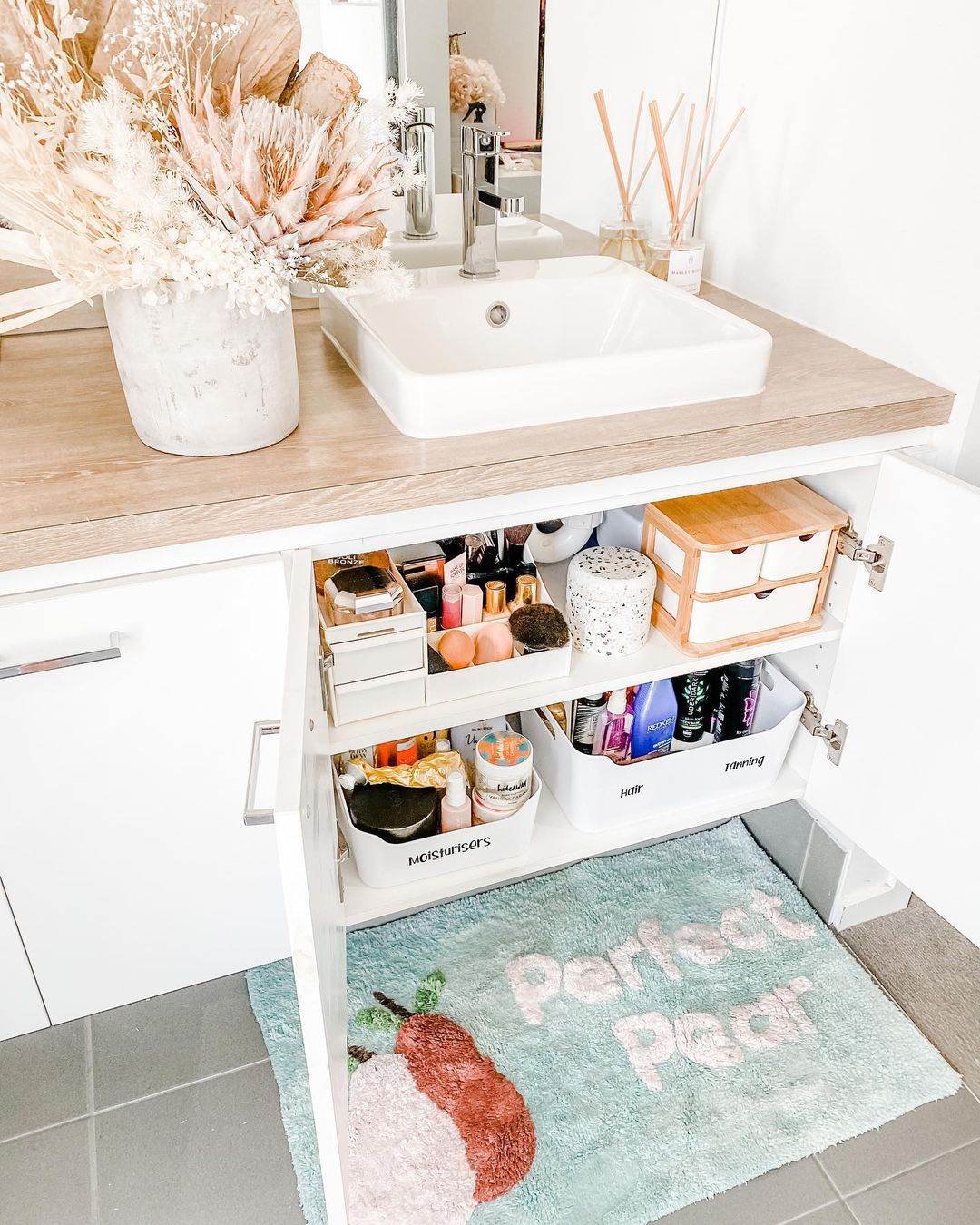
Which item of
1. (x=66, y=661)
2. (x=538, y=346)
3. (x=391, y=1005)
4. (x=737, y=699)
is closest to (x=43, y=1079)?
(x=391, y=1005)

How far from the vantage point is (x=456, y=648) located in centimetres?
122

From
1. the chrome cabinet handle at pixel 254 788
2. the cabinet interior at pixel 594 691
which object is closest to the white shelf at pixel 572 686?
the cabinet interior at pixel 594 691

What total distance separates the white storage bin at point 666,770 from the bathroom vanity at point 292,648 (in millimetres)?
64

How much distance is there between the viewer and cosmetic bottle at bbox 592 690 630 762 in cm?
133

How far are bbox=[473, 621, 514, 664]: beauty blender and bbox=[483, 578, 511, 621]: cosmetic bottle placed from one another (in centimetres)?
2

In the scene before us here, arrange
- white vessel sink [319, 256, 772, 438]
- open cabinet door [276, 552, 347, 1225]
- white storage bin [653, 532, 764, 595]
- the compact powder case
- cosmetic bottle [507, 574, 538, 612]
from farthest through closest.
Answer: cosmetic bottle [507, 574, 538, 612]
white storage bin [653, 532, 764, 595]
the compact powder case
white vessel sink [319, 256, 772, 438]
open cabinet door [276, 552, 347, 1225]

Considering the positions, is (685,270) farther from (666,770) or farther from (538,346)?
(666,770)

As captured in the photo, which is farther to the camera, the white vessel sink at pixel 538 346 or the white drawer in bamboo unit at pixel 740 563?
the white drawer in bamboo unit at pixel 740 563

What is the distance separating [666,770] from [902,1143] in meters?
0.54

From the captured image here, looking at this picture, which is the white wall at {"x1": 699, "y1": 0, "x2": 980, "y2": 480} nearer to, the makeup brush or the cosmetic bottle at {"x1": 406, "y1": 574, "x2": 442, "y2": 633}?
the makeup brush

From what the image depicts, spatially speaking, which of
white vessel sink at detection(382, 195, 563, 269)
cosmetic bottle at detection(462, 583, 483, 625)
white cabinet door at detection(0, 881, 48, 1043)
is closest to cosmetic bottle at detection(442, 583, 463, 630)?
cosmetic bottle at detection(462, 583, 483, 625)

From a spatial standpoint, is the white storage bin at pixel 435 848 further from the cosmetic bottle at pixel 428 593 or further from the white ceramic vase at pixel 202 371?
the white ceramic vase at pixel 202 371

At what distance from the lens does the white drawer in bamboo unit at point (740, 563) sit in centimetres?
121

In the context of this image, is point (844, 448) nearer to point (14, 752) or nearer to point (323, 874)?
point (323, 874)
